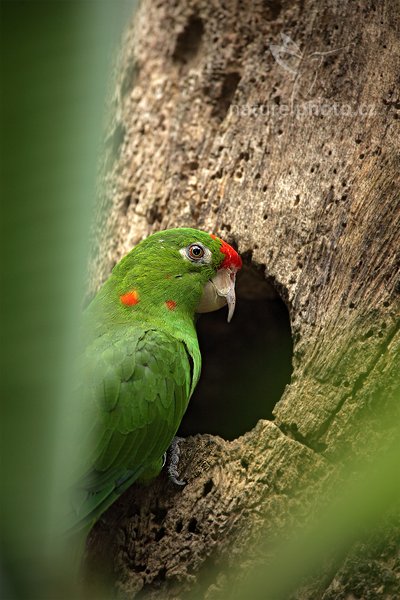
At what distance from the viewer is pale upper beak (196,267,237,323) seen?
297cm

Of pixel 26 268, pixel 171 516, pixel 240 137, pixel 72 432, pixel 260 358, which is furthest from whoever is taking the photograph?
pixel 260 358

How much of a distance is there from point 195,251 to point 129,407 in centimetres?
75

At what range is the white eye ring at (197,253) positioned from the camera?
2914 millimetres

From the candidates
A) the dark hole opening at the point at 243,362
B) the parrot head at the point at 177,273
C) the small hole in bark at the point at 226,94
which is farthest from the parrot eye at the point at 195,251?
the small hole in bark at the point at 226,94

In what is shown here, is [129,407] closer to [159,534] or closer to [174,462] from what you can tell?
[174,462]

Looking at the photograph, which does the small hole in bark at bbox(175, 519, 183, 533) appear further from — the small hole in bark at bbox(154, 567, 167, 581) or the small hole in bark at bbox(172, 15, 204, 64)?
the small hole in bark at bbox(172, 15, 204, 64)

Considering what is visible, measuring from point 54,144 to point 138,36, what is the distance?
3.27 meters

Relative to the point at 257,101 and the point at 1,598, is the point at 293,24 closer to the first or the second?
the point at 257,101

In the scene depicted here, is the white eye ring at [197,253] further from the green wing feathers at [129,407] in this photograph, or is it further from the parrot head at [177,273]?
the green wing feathers at [129,407]

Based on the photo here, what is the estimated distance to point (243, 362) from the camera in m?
3.52

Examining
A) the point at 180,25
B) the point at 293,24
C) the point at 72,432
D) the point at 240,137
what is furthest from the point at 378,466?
the point at 180,25

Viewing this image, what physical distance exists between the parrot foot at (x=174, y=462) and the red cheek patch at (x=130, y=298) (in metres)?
0.62

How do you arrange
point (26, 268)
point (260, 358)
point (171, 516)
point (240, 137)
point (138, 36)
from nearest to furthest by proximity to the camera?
point (26, 268)
point (171, 516)
point (240, 137)
point (260, 358)
point (138, 36)

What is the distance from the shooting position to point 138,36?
12.1ft
